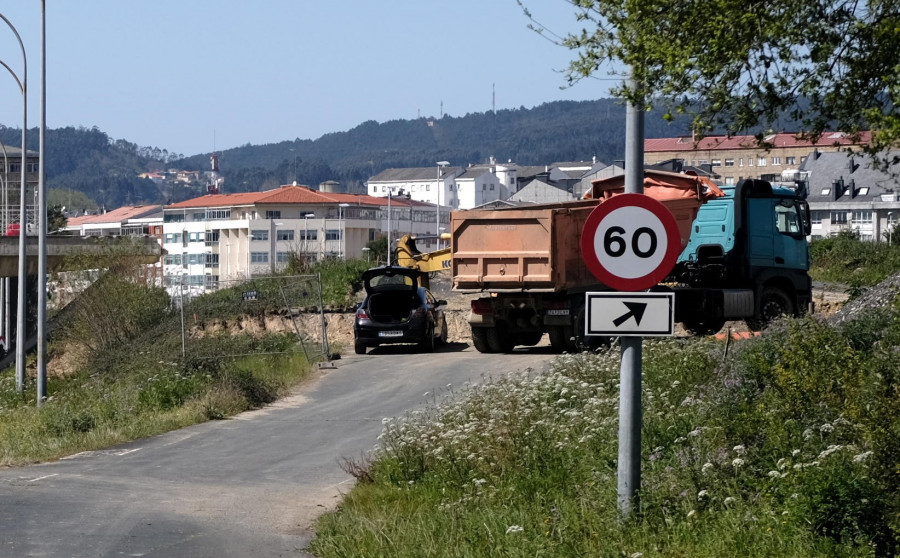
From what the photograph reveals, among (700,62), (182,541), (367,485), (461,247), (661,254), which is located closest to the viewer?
(661,254)

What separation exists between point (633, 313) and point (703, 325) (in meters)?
18.6

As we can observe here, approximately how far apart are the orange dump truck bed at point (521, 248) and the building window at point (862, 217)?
77.9 meters

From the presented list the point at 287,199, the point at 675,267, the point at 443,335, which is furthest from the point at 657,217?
the point at 287,199

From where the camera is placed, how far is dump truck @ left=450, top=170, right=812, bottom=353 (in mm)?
23406

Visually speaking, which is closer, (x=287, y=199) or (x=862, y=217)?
(x=862, y=217)

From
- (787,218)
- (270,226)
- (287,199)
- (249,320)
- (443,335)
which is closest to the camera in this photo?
(787,218)

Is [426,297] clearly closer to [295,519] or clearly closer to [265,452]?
[265,452]

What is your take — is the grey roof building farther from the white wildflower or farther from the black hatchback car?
the white wildflower

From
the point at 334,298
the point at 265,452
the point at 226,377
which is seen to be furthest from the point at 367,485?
the point at 334,298

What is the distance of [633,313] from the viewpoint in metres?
8.00

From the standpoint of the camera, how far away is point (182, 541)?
31.8 ft

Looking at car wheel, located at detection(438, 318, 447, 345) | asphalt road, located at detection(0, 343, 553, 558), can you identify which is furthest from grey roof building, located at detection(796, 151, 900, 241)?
asphalt road, located at detection(0, 343, 553, 558)

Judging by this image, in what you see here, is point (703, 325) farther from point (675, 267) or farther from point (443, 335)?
point (443, 335)

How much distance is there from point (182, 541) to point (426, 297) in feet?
60.4
